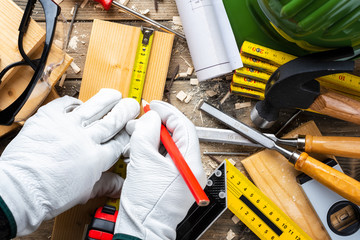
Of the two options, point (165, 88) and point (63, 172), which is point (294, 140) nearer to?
point (165, 88)

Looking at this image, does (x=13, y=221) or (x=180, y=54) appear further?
(x=180, y=54)

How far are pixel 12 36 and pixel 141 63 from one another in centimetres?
36

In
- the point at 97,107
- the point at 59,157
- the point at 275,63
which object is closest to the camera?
the point at 59,157

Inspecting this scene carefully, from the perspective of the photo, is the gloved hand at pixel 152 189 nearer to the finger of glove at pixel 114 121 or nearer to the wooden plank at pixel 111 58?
the finger of glove at pixel 114 121

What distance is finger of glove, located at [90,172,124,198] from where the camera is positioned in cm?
84

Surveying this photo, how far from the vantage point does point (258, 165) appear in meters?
0.95

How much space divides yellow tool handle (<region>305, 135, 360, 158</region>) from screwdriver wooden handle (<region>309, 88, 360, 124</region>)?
7 centimetres

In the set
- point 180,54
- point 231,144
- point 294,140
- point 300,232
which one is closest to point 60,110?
point 180,54

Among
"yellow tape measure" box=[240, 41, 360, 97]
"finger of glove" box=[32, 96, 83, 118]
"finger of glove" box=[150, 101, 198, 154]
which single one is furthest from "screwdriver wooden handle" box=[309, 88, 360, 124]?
"finger of glove" box=[32, 96, 83, 118]

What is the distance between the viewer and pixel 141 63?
3.07ft

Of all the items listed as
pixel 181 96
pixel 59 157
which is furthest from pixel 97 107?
pixel 181 96

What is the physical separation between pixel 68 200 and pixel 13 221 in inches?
4.8

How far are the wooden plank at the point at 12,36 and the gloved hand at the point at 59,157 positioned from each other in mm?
167

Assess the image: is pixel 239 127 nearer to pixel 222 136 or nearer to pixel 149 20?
pixel 222 136
